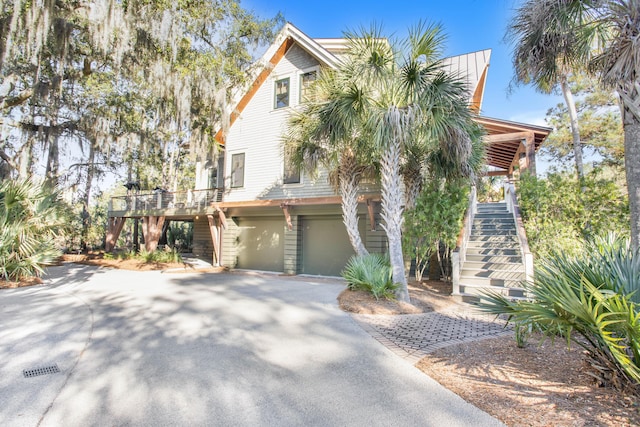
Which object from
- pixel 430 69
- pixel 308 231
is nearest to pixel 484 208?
pixel 308 231

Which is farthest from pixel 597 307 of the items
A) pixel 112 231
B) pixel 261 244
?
pixel 112 231

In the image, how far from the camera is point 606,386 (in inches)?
110

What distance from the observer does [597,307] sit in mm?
2414

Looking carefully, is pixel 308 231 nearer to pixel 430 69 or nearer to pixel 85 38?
pixel 430 69

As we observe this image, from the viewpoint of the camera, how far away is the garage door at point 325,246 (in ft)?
36.6

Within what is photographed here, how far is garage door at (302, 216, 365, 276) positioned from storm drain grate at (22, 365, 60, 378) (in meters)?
8.28

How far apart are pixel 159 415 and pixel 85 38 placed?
1197 cm

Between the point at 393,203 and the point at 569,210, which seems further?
the point at 569,210

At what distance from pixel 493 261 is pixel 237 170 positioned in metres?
9.53

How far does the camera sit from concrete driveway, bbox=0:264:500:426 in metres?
2.68

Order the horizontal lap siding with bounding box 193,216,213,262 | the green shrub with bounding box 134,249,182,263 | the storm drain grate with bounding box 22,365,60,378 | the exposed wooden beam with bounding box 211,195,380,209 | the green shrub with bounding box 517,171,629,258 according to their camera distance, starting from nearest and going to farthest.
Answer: the storm drain grate with bounding box 22,365,60,378, the green shrub with bounding box 517,171,629,258, the exposed wooden beam with bounding box 211,195,380,209, the green shrub with bounding box 134,249,182,263, the horizontal lap siding with bounding box 193,216,213,262

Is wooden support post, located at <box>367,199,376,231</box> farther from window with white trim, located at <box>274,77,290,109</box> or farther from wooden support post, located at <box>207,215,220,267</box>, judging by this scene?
wooden support post, located at <box>207,215,220,267</box>

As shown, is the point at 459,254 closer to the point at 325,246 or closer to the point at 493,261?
the point at 493,261

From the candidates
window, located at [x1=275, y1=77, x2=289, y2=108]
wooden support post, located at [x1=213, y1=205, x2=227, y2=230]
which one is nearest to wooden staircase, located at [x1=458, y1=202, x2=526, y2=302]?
window, located at [x1=275, y1=77, x2=289, y2=108]
